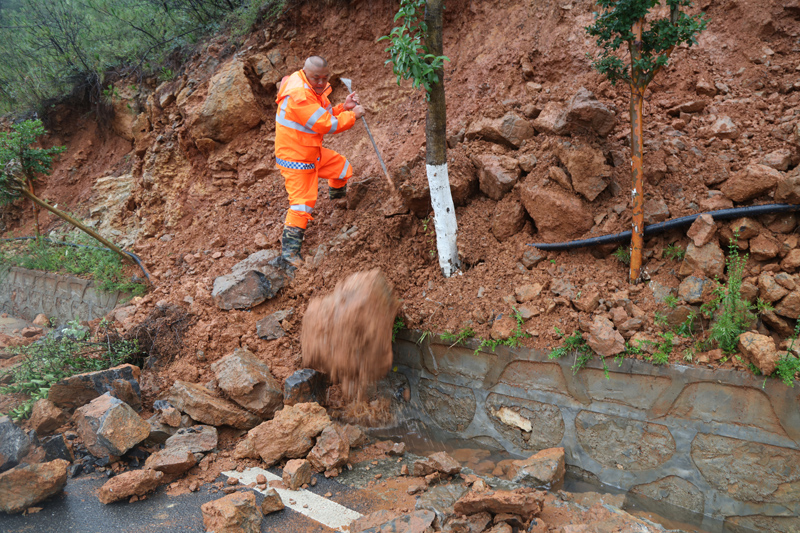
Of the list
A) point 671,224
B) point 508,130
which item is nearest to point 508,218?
point 508,130

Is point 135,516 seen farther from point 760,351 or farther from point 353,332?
point 760,351

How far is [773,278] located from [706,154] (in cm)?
134

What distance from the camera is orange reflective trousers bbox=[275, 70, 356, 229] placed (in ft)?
15.2

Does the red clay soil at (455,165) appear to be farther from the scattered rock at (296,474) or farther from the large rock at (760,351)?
the scattered rock at (296,474)

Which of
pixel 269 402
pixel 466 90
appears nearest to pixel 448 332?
pixel 269 402

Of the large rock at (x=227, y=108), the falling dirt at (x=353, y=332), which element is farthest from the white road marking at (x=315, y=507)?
the large rock at (x=227, y=108)

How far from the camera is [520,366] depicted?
3785 millimetres

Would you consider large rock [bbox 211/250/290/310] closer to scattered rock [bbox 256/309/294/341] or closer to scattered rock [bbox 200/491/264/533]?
scattered rock [bbox 256/309/294/341]

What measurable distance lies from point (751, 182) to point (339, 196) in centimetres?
396

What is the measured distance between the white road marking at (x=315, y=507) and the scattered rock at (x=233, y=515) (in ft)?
0.96

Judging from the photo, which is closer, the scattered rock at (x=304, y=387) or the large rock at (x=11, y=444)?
the large rock at (x=11, y=444)

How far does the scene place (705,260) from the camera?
3416 mm

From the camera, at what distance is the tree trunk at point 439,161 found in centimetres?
396

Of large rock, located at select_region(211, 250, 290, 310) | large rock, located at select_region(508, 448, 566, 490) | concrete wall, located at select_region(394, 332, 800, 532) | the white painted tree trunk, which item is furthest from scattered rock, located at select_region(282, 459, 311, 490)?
the white painted tree trunk
